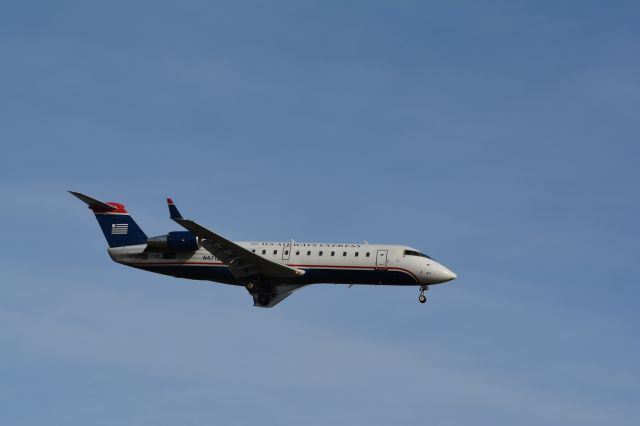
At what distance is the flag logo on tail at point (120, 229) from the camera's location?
5869 cm

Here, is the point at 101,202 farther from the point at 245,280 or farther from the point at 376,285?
the point at 376,285

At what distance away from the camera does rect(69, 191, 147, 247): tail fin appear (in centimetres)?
5838

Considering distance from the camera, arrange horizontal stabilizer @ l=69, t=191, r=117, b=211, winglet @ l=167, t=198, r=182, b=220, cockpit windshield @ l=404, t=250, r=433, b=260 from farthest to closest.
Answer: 1. horizontal stabilizer @ l=69, t=191, r=117, b=211
2. cockpit windshield @ l=404, t=250, r=433, b=260
3. winglet @ l=167, t=198, r=182, b=220

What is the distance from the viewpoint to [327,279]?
179 ft

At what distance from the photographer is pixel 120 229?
193 feet

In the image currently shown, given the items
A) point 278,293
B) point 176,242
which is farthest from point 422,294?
point 176,242

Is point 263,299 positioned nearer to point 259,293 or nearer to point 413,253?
point 259,293

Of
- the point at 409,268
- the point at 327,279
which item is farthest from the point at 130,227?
the point at 409,268

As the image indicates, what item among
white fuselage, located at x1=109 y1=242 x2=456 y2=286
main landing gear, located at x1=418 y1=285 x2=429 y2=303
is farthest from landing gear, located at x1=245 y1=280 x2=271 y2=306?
main landing gear, located at x1=418 y1=285 x2=429 y2=303

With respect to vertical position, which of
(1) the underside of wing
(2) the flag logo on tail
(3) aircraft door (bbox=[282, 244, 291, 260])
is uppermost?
(2) the flag logo on tail

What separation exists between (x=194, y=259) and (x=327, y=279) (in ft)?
25.6

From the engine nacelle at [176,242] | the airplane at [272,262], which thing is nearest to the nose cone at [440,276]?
the airplane at [272,262]

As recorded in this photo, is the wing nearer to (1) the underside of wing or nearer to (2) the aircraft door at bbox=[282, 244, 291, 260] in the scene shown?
(1) the underside of wing

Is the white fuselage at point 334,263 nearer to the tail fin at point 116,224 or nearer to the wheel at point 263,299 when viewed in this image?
the wheel at point 263,299
